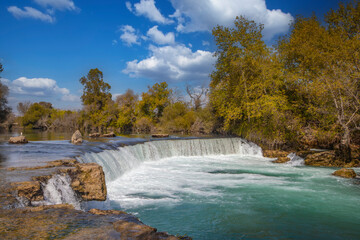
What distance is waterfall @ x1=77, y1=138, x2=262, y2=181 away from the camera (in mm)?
11180

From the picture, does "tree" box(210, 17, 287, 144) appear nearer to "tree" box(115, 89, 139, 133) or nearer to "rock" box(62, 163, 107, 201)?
"rock" box(62, 163, 107, 201)

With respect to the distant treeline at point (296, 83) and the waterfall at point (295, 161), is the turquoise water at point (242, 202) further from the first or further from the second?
the distant treeline at point (296, 83)

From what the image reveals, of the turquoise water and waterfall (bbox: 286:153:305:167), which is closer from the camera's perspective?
the turquoise water

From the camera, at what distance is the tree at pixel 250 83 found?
1827 centimetres

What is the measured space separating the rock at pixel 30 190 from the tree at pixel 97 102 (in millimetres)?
42392

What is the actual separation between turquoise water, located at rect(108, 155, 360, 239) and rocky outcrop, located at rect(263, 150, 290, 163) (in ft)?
8.68

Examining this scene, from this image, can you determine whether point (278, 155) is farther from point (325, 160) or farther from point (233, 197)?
point (233, 197)

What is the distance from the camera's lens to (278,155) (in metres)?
17.4

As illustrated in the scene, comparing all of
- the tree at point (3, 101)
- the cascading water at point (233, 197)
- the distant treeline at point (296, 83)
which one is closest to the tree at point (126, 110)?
the tree at point (3, 101)

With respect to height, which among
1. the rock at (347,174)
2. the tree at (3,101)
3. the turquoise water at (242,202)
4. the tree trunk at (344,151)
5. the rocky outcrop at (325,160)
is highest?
the tree at (3,101)

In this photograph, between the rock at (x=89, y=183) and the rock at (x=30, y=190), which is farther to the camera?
the rock at (x=89, y=183)

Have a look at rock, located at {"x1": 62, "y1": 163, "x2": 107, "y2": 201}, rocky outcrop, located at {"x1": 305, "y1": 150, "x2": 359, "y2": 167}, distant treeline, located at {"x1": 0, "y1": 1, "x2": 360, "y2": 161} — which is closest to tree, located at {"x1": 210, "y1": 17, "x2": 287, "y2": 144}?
distant treeline, located at {"x1": 0, "y1": 1, "x2": 360, "y2": 161}

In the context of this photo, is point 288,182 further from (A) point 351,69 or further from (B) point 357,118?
(A) point 351,69

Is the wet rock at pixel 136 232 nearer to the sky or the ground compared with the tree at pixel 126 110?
nearer to the ground
